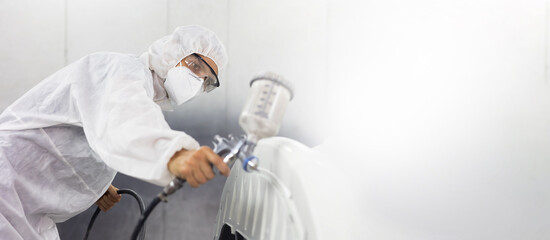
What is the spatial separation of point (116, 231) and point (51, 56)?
34.8 inches

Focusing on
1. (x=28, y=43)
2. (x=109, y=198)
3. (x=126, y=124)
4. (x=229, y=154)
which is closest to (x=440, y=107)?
(x=229, y=154)

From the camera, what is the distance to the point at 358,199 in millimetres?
711

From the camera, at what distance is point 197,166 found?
2.09 feet

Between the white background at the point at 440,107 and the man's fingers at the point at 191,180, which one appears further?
the white background at the point at 440,107

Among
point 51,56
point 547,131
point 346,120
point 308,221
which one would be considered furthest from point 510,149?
point 51,56

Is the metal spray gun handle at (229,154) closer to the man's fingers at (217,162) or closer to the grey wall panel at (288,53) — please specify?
the man's fingers at (217,162)

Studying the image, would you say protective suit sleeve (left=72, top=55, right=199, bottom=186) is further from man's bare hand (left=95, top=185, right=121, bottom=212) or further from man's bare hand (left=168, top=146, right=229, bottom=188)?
man's bare hand (left=95, top=185, right=121, bottom=212)

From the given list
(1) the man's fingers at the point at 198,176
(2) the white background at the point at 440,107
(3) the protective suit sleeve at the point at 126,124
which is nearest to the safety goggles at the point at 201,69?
(3) the protective suit sleeve at the point at 126,124

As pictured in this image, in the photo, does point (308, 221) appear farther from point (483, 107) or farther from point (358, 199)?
point (483, 107)

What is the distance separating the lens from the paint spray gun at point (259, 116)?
663 mm

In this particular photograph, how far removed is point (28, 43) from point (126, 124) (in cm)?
138

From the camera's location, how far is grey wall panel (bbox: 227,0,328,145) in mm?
1673

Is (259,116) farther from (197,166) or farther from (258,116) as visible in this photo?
(197,166)

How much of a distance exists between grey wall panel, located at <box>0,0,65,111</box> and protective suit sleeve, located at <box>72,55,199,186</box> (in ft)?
3.43
